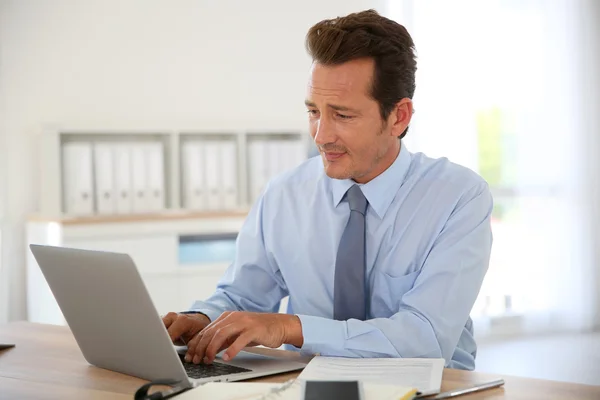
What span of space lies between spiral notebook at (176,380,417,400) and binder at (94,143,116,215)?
2570 mm

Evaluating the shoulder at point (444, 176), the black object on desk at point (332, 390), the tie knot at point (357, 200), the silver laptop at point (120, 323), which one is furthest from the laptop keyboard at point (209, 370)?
the shoulder at point (444, 176)

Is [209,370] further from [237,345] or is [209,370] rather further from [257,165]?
[257,165]

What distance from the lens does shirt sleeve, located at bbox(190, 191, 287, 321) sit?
74.4 inches

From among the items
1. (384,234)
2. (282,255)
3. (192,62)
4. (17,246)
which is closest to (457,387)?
(384,234)

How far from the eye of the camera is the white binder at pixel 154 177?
3.77 metres

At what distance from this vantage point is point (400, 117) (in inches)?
73.4

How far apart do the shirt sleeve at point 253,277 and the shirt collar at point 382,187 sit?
21cm

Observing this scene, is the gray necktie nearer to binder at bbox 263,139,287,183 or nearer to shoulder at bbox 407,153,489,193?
shoulder at bbox 407,153,489,193

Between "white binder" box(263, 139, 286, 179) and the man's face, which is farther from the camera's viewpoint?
"white binder" box(263, 139, 286, 179)

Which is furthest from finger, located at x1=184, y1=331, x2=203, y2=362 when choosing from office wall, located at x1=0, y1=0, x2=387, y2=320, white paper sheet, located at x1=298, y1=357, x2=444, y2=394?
office wall, located at x1=0, y1=0, x2=387, y2=320

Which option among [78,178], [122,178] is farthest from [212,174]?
[78,178]

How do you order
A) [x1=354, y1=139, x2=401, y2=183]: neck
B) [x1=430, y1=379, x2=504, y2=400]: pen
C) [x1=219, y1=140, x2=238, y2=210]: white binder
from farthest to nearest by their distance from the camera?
[x1=219, y1=140, x2=238, y2=210]: white binder, [x1=354, y1=139, x2=401, y2=183]: neck, [x1=430, y1=379, x2=504, y2=400]: pen

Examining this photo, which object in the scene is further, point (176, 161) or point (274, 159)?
point (274, 159)

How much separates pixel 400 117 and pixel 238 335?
0.70 metres
